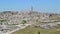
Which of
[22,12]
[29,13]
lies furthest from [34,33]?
[22,12]

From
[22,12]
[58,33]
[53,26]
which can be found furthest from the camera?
[22,12]

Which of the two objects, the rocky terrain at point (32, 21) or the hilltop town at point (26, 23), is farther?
the rocky terrain at point (32, 21)

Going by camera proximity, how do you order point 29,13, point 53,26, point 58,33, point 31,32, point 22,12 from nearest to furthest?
point 58,33 < point 31,32 < point 53,26 < point 29,13 < point 22,12

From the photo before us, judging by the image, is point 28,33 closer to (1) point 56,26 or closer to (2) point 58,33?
(2) point 58,33

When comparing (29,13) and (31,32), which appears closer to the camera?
(31,32)

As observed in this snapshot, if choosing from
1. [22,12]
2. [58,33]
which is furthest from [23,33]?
[22,12]

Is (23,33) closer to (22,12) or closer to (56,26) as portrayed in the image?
(56,26)

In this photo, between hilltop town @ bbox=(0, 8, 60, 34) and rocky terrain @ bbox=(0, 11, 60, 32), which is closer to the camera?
hilltop town @ bbox=(0, 8, 60, 34)

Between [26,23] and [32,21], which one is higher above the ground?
[26,23]

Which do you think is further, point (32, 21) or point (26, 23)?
point (32, 21)
